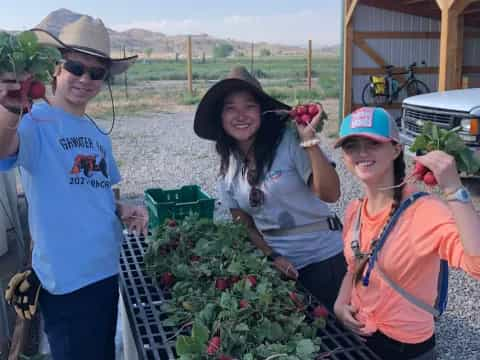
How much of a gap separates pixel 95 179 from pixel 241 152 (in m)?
0.81

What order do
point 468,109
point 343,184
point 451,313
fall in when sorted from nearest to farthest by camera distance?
point 451,313 < point 468,109 < point 343,184

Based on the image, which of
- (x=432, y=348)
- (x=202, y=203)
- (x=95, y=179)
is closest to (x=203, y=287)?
(x=95, y=179)

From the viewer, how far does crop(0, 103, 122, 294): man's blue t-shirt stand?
2359 millimetres

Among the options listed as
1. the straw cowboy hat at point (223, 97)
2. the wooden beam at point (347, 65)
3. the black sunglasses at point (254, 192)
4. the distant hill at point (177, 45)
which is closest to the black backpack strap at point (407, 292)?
the black sunglasses at point (254, 192)

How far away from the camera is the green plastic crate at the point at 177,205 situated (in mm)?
3578

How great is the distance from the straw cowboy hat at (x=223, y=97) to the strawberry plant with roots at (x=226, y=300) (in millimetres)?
544

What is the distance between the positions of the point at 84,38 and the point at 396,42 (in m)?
12.3

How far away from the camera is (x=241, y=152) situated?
297 centimetres

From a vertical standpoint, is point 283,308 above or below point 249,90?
below

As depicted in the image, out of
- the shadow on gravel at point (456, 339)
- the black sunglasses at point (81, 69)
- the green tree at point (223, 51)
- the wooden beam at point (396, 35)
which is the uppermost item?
the green tree at point (223, 51)

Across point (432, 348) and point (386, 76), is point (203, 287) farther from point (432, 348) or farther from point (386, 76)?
point (386, 76)

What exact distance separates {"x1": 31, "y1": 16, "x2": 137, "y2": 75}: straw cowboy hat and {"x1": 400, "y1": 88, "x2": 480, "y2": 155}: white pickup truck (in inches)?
175

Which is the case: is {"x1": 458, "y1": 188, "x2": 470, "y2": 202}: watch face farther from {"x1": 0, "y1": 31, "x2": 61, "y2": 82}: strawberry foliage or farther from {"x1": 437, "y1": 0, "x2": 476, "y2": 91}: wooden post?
{"x1": 437, "y1": 0, "x2": 476, "y2": 91}: wooden post

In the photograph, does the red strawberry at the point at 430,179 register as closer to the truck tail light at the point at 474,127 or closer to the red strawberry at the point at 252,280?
the red strawberry at the point at 252,280
